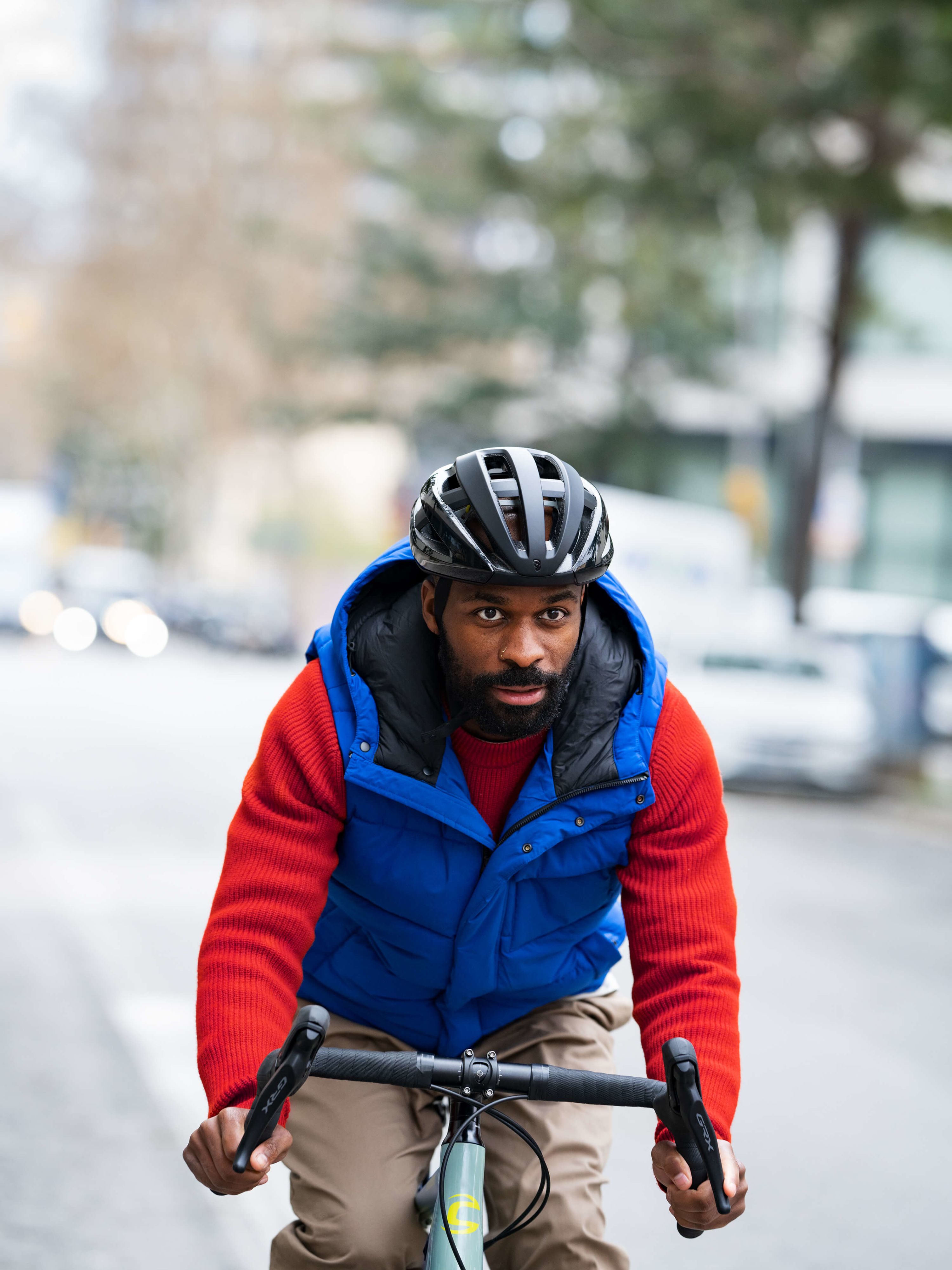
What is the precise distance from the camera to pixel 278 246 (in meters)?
36.2

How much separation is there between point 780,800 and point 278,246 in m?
22.4

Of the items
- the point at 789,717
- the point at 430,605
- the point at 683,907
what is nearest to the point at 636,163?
the point at 789,717

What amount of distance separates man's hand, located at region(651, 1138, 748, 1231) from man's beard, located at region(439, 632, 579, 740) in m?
0.66

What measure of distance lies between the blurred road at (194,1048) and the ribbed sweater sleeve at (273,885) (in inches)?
84.5

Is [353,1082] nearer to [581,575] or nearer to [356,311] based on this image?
[581,575]

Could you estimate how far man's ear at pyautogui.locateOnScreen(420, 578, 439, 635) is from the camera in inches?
113

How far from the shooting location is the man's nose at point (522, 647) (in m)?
2.66

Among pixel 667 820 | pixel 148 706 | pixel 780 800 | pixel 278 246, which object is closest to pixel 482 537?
pixel 667 820

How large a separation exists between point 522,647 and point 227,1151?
0.85 m

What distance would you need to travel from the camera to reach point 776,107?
15656 mm

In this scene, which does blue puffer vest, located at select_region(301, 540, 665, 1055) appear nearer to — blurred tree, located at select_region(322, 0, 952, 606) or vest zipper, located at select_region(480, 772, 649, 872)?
vest zipper, located at select_region(480, 772, 649, 872)

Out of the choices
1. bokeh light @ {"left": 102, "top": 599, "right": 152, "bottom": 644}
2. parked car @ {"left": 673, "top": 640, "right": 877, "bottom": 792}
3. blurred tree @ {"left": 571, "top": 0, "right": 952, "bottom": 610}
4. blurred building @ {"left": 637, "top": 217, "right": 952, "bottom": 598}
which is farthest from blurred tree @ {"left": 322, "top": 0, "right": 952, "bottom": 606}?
bokeh light @ {"left": 102, "top": 599, "right": 152, "bottom": 644}

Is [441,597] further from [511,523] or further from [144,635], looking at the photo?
[144,635]

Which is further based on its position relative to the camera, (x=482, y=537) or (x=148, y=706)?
(x=148, y=706)
